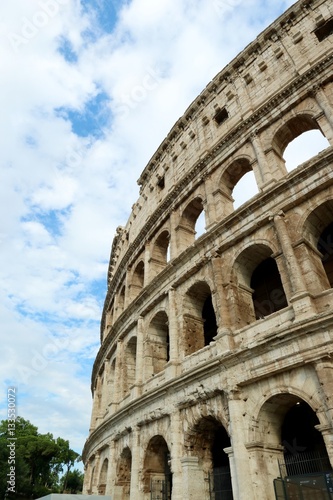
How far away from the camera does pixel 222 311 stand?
10.1 m

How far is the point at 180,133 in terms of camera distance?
59.2 feet

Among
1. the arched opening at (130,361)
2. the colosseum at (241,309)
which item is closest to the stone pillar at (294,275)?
the colosseum at (241,309)

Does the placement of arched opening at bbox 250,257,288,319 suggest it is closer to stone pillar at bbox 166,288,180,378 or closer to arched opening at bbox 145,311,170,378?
stone pillar at bbox 166,288,180,378

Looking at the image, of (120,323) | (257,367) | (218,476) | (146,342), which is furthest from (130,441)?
(257,367)

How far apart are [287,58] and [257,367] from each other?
1179 centimetres

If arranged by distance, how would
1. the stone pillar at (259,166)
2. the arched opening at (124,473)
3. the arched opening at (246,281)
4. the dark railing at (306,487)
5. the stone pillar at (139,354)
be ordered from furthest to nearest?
1. the stone pillar at (139,354)
2. the arched opening at (124,473)
3. the stone pillar at (259,166)
4. the arched opening at (246,281)
5. the dark railing at (306,487)

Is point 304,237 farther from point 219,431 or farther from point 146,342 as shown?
point 146,342

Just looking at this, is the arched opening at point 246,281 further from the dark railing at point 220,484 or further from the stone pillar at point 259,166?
the dark railing at point 220,484

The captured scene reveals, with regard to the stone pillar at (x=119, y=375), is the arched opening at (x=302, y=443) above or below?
below

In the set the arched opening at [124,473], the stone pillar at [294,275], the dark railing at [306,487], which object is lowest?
the dark railing at [306,487]

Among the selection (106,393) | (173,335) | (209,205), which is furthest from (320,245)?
(106,393)

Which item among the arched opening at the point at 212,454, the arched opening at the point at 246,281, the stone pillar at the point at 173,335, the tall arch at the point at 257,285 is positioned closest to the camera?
the arched opening at the point at 212,454

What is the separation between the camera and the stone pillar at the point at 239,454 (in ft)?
24.8

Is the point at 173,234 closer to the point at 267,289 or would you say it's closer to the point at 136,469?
the point at 267,289
